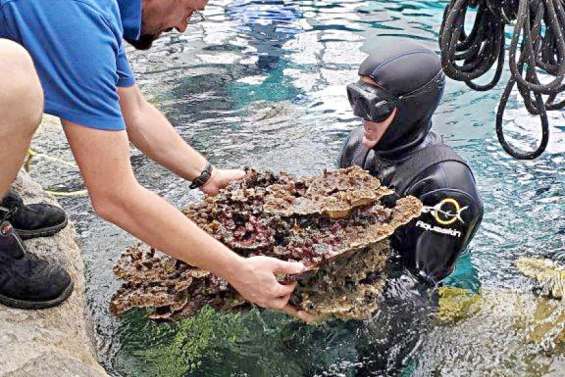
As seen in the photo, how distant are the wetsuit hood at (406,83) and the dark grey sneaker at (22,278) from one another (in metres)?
2.00

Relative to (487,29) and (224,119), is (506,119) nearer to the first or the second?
(224,119)

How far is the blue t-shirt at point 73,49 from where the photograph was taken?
2178mm

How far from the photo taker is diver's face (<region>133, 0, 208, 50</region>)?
2703mm

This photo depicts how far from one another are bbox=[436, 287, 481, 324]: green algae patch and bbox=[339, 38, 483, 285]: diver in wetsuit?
0.93 ft

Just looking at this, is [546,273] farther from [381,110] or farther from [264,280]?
[264,280]

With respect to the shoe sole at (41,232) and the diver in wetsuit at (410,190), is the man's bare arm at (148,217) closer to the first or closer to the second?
the diver in wetsuit at (410,190)

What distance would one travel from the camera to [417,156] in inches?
148

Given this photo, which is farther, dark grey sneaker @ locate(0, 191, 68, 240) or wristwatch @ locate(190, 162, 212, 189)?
wristwatch @ locate(190, 162, 212, 189)

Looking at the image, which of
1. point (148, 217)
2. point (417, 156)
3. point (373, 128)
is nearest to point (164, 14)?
point (148, 217)

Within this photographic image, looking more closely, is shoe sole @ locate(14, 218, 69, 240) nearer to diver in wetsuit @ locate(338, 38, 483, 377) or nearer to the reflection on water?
the reflection on water

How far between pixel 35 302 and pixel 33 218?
78 centimetres

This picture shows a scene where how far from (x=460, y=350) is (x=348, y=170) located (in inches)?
51.0

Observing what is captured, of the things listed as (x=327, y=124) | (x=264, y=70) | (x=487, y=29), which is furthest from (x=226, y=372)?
(x=264, y=70)

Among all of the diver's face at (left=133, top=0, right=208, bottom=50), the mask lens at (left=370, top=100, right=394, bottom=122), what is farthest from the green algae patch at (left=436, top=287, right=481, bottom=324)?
the diver's face at (left=133, top=0, right=208, bottom=50)
